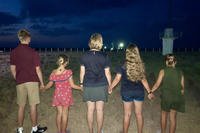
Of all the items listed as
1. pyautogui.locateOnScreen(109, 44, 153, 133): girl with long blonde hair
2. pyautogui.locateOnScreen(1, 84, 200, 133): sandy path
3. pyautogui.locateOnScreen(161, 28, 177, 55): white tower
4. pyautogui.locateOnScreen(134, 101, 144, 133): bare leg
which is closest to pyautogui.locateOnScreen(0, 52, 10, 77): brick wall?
pyautogui.locateOnScreen(1, 84, 200, 133): sandy path

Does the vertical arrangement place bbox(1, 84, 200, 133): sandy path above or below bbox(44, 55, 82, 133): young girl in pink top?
below

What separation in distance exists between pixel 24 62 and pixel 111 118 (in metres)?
3.92

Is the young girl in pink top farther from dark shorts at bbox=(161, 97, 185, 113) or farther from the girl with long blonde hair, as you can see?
dark shorts at bbox=(161, 97, 185, 113)

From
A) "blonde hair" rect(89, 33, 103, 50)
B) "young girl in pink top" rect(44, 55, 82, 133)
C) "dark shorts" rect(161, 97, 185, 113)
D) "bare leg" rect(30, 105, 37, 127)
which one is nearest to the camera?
"blonde hair" rect(89, 33, 103, 50)

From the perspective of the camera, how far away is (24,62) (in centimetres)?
841

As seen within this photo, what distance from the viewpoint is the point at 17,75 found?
27.9ft

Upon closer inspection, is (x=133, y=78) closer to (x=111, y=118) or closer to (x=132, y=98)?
(x=132, y=98)

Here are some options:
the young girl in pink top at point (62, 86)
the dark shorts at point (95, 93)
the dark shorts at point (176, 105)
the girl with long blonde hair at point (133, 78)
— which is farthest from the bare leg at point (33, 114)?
the dark shorts at point (176, 105)

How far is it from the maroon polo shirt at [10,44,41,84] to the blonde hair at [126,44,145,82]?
8.39ft

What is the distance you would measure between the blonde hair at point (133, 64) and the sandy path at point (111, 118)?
2639mm

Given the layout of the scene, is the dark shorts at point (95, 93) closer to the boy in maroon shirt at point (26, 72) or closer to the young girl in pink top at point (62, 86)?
the young girl in pink top at point (62, 86)

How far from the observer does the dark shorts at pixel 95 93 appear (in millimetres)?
8047

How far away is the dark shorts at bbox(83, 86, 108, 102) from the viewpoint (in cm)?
805

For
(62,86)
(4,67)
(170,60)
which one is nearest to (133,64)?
(170,60)
